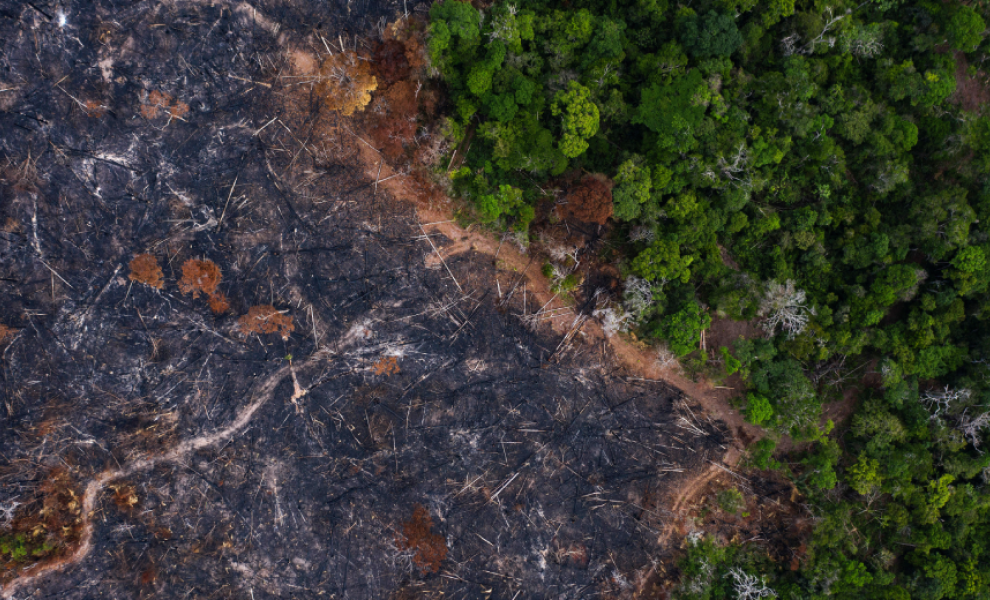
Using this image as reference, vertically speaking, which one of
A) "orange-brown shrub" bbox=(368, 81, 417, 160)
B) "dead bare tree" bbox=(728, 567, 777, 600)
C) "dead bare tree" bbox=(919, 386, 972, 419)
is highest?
"orange-brown shrub" bbox=(368, 81, 417, 160)

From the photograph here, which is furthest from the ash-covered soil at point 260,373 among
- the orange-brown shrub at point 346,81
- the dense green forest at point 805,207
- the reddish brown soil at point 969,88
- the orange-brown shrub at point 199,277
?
the reddish brown soil at point 969,88

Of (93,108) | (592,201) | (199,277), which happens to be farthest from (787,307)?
(93,108)

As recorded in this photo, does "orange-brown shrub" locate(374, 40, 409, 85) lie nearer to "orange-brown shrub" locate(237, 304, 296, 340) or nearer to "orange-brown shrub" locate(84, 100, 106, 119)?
"orange-brown shrub" locate(237, 304, 296, 340)

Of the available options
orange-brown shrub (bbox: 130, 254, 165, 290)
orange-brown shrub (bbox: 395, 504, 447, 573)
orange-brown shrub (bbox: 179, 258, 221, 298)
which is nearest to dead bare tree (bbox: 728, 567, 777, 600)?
orange-brown shrub (bbox: 395, 504, 447, 573)

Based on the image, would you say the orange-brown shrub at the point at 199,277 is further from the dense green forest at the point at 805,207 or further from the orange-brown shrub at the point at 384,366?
the dense green forest at the point at 805,207

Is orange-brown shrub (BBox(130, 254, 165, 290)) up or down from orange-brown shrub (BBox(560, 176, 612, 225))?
down

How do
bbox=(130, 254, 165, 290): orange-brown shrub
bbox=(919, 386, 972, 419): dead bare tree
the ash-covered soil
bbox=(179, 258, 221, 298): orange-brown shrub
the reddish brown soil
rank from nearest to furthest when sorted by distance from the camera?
the ash-covered soil, bbox=(130, 254, 165, 290): orange-brown shrub, bbox=(179, 258, 221, 298): orange-brown shrub, bbox=(919, 386, 972, 419): dead bare tree, the reddish brown soil

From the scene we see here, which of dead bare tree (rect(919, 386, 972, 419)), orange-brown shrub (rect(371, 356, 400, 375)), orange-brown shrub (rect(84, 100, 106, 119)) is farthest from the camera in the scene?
dead bare tree (rect(919, 386, 972, 419))

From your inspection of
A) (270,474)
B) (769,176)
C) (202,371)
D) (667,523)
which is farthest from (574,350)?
(202,371)
